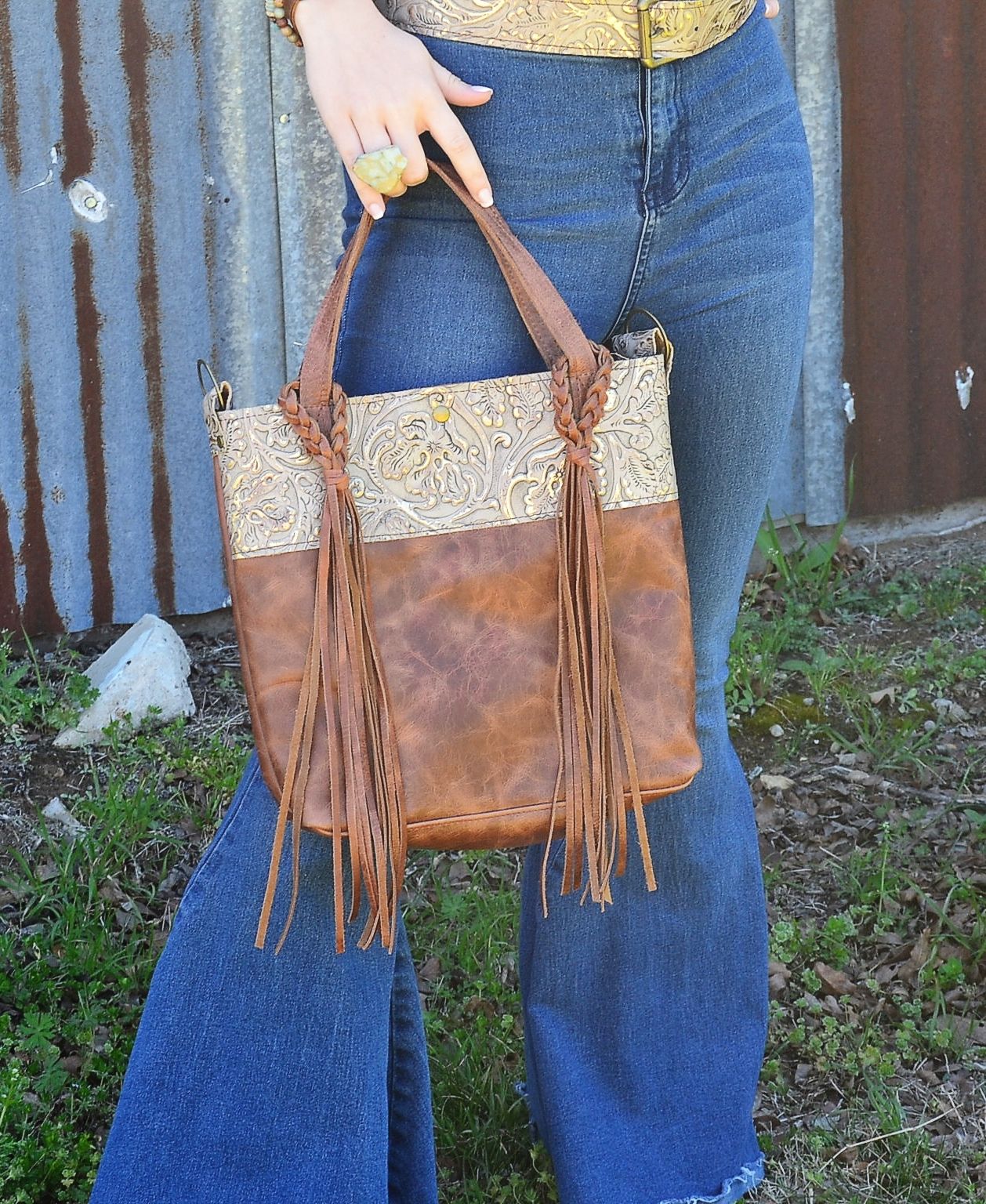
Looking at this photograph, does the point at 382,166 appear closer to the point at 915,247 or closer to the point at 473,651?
the point at 473,651

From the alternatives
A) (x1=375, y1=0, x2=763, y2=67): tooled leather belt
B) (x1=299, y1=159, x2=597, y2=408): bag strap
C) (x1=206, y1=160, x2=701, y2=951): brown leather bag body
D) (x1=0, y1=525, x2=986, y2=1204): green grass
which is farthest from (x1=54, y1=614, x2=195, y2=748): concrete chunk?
(x1=375, y1=0, x2=763, y2=67): tooled leather belt

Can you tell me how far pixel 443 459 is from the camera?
1.10m

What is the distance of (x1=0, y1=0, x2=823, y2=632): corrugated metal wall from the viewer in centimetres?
250

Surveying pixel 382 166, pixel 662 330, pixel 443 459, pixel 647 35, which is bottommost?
pixel 443 459

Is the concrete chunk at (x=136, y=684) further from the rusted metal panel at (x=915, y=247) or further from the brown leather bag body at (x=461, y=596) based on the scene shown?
the rusted metal panel at (x=915, y=247)

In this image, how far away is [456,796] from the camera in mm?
1111

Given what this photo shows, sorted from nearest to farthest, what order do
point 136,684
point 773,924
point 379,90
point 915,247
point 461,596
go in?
1. point 379,90
2. point 461,596
3. point 773,924
4. point 136,684
5. point 915,247

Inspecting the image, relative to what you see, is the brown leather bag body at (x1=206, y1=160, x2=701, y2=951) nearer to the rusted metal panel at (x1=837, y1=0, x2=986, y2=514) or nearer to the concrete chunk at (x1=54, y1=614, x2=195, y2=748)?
the concrete chunk at (x1=54, y1=614, x2=195, y2=748)

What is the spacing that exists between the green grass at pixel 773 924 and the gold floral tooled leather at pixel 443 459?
38.7 inches

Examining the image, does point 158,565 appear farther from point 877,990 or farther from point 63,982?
point 877,990

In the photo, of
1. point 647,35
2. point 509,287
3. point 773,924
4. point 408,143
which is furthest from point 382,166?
point 773,924

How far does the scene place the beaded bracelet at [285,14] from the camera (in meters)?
1.07

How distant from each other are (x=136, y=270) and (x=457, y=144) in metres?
1.81

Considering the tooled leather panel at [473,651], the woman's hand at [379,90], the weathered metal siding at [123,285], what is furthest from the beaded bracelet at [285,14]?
the weathered metal siding at [123,285]
